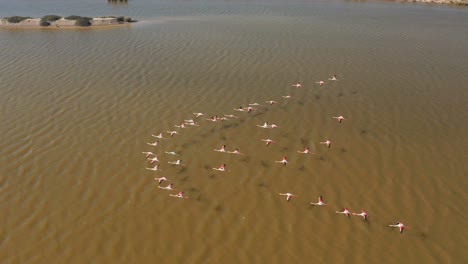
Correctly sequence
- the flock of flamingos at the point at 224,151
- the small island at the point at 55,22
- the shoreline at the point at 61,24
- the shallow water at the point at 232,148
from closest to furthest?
the shallow water at the point at 232,148
the flock of flamingos at the point at 224,151
the shoreline at the point at 61,24
the small island at the point at 55,22

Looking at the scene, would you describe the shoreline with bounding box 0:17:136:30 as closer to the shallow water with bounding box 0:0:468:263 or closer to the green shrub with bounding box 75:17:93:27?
the green shrub with bounding box 75:17:93:27

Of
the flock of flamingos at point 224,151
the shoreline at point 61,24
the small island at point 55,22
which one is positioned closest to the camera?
the flock of flamingos at point 224,151

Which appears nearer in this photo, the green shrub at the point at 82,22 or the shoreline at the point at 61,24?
the shoreline at the point at 61,24

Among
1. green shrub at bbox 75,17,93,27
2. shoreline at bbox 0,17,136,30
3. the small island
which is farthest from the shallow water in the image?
the small island

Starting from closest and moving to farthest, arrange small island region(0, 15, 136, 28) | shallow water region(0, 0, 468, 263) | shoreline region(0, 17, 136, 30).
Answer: shallow water region(0, 0, 468, 263) → shoreline region(0, 17, 136, 30) → small island region(0, 15, 136, 28)

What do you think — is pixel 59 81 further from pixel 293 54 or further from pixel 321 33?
pixel 321 33

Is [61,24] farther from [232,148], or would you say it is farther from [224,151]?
[224,151]

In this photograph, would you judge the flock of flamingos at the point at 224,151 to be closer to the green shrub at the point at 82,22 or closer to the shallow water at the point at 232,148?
the shallow water at the point at 232,148

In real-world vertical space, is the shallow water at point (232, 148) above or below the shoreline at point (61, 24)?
below

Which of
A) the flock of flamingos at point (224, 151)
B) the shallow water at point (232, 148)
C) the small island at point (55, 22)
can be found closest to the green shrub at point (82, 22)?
the small island at point (55, 22)
